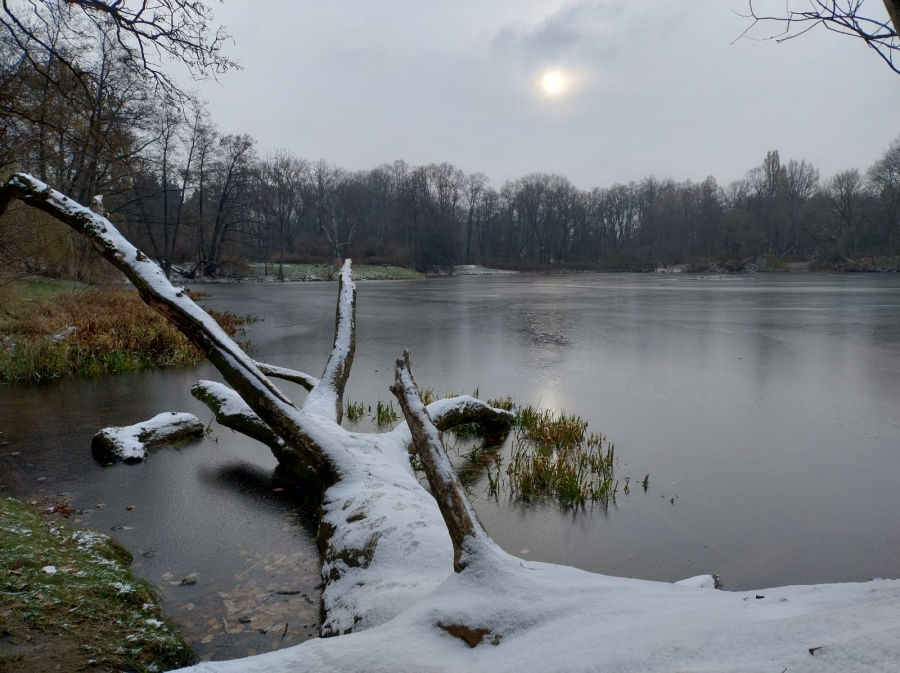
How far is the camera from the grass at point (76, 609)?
251 cm

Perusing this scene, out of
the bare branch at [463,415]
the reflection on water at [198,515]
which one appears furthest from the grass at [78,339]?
the bare branch at [463,415]

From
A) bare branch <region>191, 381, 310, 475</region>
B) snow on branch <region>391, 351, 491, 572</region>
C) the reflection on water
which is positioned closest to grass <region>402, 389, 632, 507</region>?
bare branch <region>191, 381, 310, 475</region>

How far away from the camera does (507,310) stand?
24.0 m

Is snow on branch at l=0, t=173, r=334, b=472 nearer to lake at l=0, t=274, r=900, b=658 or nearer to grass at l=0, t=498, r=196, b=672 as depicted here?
lake at l=0, t=274, r=900, b=658

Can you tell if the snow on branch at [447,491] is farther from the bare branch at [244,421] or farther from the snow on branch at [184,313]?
the bare branch at [244,421]

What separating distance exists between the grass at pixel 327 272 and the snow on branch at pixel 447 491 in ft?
156

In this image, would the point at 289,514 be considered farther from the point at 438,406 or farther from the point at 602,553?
the point at 602,553

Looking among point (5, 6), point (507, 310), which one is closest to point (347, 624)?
point (5, 6)

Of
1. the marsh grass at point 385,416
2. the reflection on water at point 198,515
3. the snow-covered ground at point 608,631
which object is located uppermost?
the snow-covered ground at point 608,631

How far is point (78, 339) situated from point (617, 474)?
34.5 feet

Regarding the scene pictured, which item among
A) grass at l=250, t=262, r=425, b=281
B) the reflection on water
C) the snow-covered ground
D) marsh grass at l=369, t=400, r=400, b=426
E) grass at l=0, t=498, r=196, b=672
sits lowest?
the reflection on water

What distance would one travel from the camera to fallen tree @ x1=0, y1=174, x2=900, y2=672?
1.57 meters

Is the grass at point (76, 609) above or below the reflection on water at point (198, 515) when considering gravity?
above

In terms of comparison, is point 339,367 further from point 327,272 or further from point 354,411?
point 327,272
